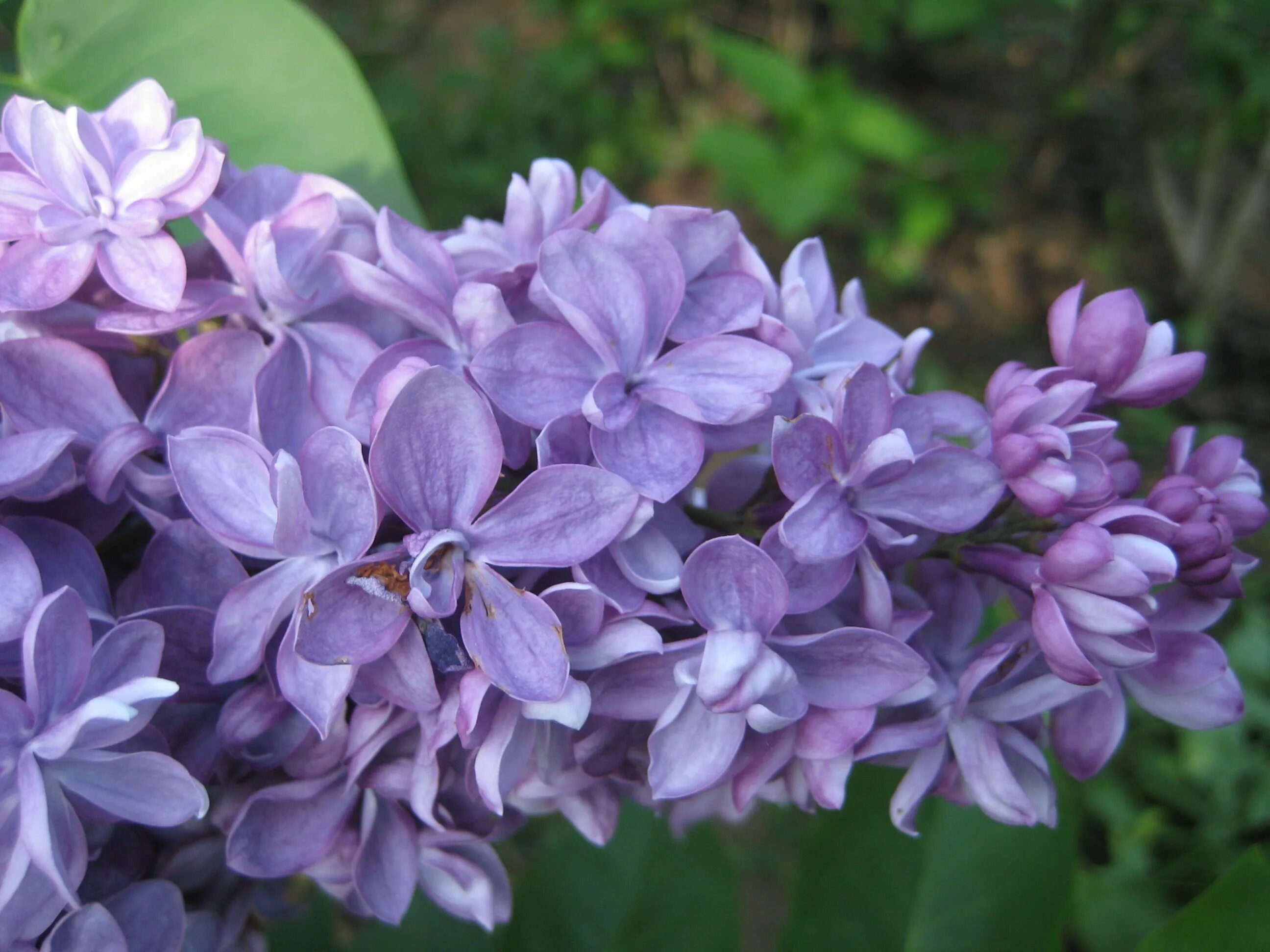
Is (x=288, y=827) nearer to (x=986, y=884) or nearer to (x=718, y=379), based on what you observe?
(x=718, y=379)

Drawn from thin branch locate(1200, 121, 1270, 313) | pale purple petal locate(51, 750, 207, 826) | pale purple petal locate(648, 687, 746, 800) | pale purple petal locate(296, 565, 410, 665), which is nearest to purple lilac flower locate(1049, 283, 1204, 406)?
pale purple petal locate(648, 687, 746, 800)

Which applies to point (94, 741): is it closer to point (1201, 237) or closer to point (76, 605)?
point (76, 605)

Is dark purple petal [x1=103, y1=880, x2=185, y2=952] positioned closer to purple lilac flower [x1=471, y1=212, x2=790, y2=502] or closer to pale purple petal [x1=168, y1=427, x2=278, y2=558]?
pale purple petal [x1=168, y1=427, x2=278, y2=558]

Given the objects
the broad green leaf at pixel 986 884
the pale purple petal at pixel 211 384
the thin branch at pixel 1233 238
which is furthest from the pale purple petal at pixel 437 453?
the thin branch at pixel 1233 238

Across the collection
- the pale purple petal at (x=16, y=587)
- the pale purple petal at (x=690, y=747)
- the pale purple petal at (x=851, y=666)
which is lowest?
the pale purple petal at (x=690, y=747)

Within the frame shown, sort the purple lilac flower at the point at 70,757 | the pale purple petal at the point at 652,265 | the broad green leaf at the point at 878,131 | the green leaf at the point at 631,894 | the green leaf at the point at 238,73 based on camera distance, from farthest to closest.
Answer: the broad green leaf at the point at 878,131 → the green leaf at the point at 631,894 → the green leaf at the point at 238,73 → the pale purple petal at the point at 652,265 → the purple lilac flower at the point at 70,757

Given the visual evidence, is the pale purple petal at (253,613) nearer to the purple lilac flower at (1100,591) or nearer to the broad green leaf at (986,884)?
the purple lilac flower at (1100,591)
